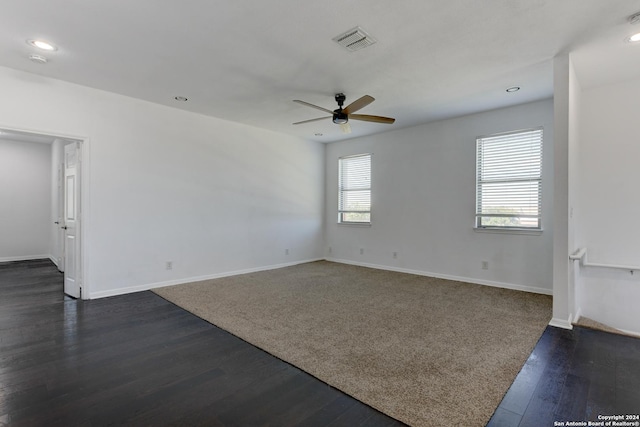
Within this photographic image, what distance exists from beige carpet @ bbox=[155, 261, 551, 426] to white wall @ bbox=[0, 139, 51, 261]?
5.23 meters

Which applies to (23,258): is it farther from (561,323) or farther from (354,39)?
(561,323)

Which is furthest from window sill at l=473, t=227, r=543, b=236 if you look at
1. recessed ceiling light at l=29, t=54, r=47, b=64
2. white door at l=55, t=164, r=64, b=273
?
white door at l=55, t=164, r=64, b=273

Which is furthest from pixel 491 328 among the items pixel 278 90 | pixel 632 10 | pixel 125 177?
pixel 125 177

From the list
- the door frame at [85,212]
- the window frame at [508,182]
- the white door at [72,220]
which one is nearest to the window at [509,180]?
the window frame at [508,182]

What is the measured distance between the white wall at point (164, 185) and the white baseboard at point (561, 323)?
454cm

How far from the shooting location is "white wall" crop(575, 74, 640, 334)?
144 inches

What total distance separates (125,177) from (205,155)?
1.25 m

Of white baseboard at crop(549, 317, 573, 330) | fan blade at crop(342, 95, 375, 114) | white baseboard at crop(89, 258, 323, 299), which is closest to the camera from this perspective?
white baseboard at crop(549, 317, 573, 330)

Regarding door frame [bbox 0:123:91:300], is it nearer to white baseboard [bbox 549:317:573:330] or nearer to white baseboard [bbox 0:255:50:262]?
white baseboard [bbox 0:255:50:262]

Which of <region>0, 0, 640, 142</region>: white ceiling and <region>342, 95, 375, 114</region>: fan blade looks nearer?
<region>0, 0, 640, 142</region>: white ceiling

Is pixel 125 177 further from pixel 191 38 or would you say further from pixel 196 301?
pixel 191 38

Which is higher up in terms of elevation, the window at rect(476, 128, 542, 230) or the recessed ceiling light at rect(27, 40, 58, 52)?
the recessed ceiling light at rect(27, 40, 58, 52)

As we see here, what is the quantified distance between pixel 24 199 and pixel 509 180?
9.93 meters

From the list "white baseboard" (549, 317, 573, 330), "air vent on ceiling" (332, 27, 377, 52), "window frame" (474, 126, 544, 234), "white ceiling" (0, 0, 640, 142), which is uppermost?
"white ceiling" (0, 0, 640, 142)
